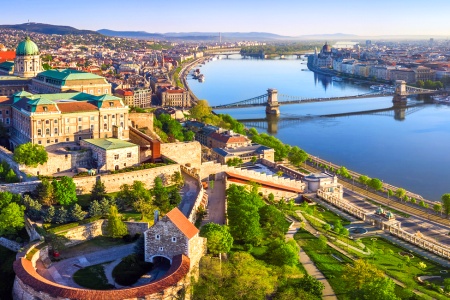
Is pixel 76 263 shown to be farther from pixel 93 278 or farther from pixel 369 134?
pixel 369 134

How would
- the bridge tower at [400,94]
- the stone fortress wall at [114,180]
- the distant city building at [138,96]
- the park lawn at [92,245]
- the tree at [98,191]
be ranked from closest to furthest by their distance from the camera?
the park lawn at [92,245], the stone fortress wall at [114,180], the tree at [98,191], the distant city building at [138,96], the bridge tower at [400,94]

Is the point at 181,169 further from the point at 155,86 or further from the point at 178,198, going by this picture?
the point at 155,86

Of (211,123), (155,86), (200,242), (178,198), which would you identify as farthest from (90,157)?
(155,86)

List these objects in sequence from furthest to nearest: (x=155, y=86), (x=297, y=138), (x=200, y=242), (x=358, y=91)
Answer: (x=358, y=91)
(x=155, y=86)
(x=297, y=138)
(x=200, y=242)

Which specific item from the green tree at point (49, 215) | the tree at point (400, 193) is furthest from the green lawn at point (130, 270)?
the tree at point (400, 193)

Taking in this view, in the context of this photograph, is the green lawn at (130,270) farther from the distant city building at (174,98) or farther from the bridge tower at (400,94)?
the bridge tower at (400,94)

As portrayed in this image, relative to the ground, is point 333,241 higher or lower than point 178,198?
lower
